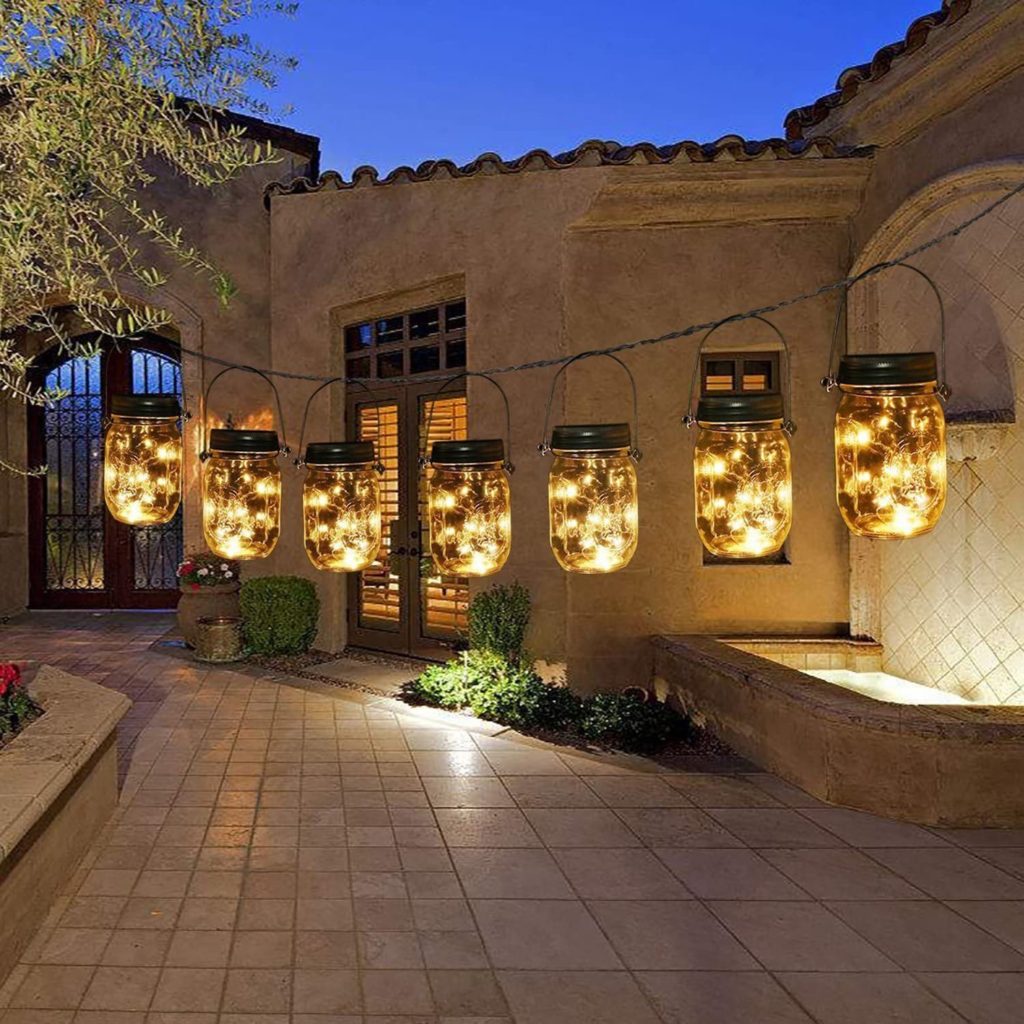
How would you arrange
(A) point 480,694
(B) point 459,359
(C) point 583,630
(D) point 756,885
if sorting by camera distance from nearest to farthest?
(D) point 756,885 < (A) point 480,694 < (C) point 583,630 < (B) point 459,359

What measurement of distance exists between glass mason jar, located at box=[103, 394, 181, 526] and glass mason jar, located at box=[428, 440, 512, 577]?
1.15m

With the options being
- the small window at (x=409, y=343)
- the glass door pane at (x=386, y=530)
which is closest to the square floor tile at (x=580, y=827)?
the glass door pane at (x=386, y=530)

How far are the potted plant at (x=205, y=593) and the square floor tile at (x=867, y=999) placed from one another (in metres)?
A: 8.82

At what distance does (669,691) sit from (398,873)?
150 inches

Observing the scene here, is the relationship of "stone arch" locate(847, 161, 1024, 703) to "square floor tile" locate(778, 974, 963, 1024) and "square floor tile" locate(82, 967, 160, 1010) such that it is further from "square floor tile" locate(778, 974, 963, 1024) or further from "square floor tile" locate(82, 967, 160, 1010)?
"square floor tile" locate(82, 967, 160, 1010)

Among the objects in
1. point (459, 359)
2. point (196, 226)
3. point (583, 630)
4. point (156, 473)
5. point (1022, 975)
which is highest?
point (196, 226)

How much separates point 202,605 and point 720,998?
→ 8.87 meters

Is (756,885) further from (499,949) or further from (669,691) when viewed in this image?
(669,691)

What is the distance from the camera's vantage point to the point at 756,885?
14.9 feet

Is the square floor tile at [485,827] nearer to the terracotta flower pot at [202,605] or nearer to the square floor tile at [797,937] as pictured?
the square floor tile at [797,937]

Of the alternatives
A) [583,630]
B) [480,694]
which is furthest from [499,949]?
[583,630]

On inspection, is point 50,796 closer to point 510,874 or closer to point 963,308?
point 510,874

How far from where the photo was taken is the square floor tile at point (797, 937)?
3.76m

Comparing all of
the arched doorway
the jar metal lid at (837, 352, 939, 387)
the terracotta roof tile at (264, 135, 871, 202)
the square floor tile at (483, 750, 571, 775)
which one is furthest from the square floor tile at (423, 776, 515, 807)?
the arched doorway
